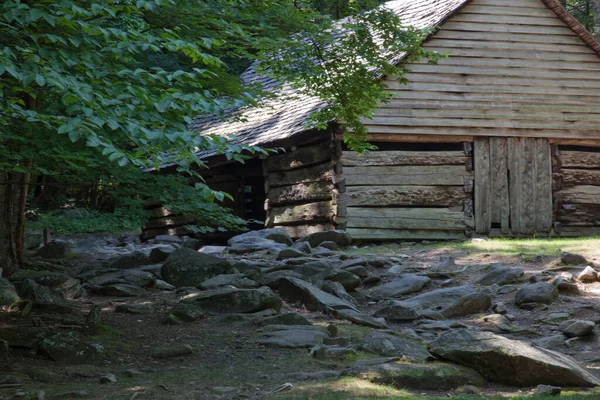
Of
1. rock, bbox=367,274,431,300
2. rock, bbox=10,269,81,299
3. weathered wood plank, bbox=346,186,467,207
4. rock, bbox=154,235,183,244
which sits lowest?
rock, bbox=154,235,183,244

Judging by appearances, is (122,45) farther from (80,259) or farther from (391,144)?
(391,144)

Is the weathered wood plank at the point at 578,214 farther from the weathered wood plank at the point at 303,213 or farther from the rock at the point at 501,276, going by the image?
the rock at the point at 501,276

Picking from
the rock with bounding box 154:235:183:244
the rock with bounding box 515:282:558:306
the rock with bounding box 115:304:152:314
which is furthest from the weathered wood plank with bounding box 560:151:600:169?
the rock with bounding box 115:304:152:314

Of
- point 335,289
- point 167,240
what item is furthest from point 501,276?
point 167,240

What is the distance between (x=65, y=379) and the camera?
600 cm

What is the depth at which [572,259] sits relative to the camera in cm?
1086

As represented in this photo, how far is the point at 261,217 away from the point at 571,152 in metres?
8.67

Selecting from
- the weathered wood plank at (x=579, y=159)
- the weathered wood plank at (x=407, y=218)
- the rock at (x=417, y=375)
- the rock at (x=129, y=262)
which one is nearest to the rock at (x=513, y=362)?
the rock at (x=417, y=375)

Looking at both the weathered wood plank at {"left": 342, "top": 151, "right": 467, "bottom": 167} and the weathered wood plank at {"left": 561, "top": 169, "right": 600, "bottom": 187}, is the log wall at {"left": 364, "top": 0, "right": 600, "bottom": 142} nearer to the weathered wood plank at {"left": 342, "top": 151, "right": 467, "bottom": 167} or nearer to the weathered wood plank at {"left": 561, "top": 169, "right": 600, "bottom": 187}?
the weathered wood plank at {"left": 342, "top": 151, "right": 467, "bottom": 167}

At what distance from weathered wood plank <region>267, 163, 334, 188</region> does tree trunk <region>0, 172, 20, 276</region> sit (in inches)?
287

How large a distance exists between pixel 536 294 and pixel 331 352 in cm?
364

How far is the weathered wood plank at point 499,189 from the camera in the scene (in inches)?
627

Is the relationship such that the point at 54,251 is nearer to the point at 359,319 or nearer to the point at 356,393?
the point at 359,319

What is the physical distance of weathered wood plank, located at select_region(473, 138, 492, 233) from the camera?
15789 millimetres
